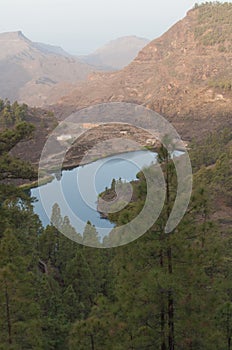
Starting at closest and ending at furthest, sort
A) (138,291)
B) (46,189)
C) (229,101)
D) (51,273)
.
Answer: (138,291) → (51,273) → (46,189) → (229,101)

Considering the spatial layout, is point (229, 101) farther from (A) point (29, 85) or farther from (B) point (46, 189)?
(A) point (29, 85)

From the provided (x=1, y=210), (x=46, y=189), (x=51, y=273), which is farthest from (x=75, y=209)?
(x=1, y=210)

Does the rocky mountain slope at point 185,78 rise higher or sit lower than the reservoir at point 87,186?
higher

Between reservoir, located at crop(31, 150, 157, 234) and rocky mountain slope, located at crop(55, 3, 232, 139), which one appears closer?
reservoir, located at crop(31, 150, 157, 234)

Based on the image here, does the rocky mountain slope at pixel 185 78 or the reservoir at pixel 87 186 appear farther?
the rocky mountain slope at pixel 185 78

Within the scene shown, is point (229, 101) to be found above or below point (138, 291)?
above

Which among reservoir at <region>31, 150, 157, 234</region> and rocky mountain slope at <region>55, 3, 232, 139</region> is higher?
rocky mountain slope at <region>55, 3, 232, 139</region>

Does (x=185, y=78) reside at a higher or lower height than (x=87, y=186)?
higher

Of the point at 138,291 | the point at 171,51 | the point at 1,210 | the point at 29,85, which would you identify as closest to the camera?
the point at 138,291
